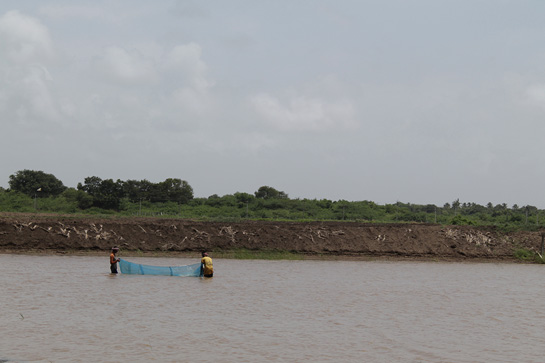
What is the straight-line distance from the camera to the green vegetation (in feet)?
186

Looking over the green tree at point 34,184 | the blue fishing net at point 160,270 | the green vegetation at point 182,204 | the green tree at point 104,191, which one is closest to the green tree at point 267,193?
the green vegetation at point 182,204

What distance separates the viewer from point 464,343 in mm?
13648

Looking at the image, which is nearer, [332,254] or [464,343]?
[464,343]

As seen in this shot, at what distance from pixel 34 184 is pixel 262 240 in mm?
46669

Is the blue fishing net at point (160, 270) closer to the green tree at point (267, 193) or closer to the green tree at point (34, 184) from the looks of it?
the green tree at point (267, 193)

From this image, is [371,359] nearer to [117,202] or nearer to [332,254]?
[332,254]

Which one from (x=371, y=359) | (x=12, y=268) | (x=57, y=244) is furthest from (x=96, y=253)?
(x=371, y=359)

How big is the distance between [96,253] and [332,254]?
539 inches

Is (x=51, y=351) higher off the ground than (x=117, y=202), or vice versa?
Answer: (x=117, y=202)

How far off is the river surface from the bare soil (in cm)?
679

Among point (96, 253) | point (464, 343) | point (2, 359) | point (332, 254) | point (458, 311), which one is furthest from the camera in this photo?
point (332, 254)

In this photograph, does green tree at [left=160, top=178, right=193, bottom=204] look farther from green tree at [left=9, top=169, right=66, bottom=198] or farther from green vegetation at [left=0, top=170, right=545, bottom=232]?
green tree at [left=9, top=169, right=66, bottom=198]

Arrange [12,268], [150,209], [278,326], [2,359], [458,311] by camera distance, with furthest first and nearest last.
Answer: [150,209], [12,268], [458,311], [278,326], [2,359]

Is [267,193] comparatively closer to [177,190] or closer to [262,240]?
[177,190]
